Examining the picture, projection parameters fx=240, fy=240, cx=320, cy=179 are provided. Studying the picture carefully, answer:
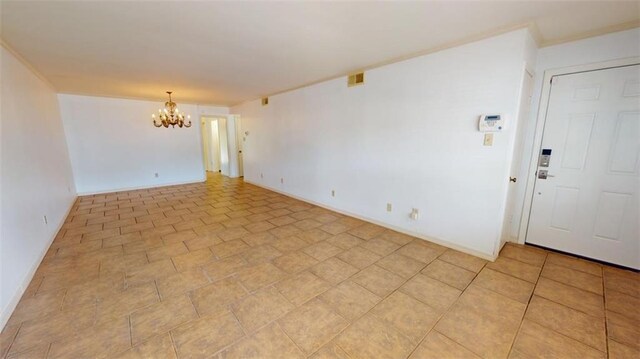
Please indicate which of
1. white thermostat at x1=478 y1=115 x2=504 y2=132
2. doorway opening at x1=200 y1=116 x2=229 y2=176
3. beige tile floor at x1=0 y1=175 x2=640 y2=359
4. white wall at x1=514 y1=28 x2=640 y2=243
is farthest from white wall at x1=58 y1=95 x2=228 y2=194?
white wall at x1=514 y1=28 x2=640 y2=243

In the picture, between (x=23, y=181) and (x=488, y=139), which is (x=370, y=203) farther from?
(x=23, y=181)

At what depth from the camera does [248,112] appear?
684 centimetres

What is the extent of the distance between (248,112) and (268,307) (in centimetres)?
591

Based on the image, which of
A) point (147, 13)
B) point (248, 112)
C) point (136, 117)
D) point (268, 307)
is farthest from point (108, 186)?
point (268, 307)

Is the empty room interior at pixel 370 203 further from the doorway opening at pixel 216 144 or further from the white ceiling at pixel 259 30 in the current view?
the doorway opening at pixel 216 144

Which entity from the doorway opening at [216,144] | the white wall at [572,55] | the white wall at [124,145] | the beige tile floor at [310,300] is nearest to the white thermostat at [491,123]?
the white wall at [572,55]

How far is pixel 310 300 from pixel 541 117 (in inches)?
133

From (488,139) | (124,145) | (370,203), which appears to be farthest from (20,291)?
(124,145)

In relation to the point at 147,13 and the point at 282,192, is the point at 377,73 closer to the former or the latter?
the point at 147,13

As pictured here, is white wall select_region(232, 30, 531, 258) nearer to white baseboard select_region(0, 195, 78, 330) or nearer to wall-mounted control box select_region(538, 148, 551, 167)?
wall-mounted control box select_region(538, 148, 551, 167)

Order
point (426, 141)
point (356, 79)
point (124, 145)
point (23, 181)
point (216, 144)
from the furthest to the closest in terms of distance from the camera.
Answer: point (216, 144) → point (124, 145) → point (356, 79) → point (426, 141) → point (23, 181)

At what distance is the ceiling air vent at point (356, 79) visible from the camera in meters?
3.76

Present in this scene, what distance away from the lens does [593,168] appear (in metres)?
2.63

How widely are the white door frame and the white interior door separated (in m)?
0.05
